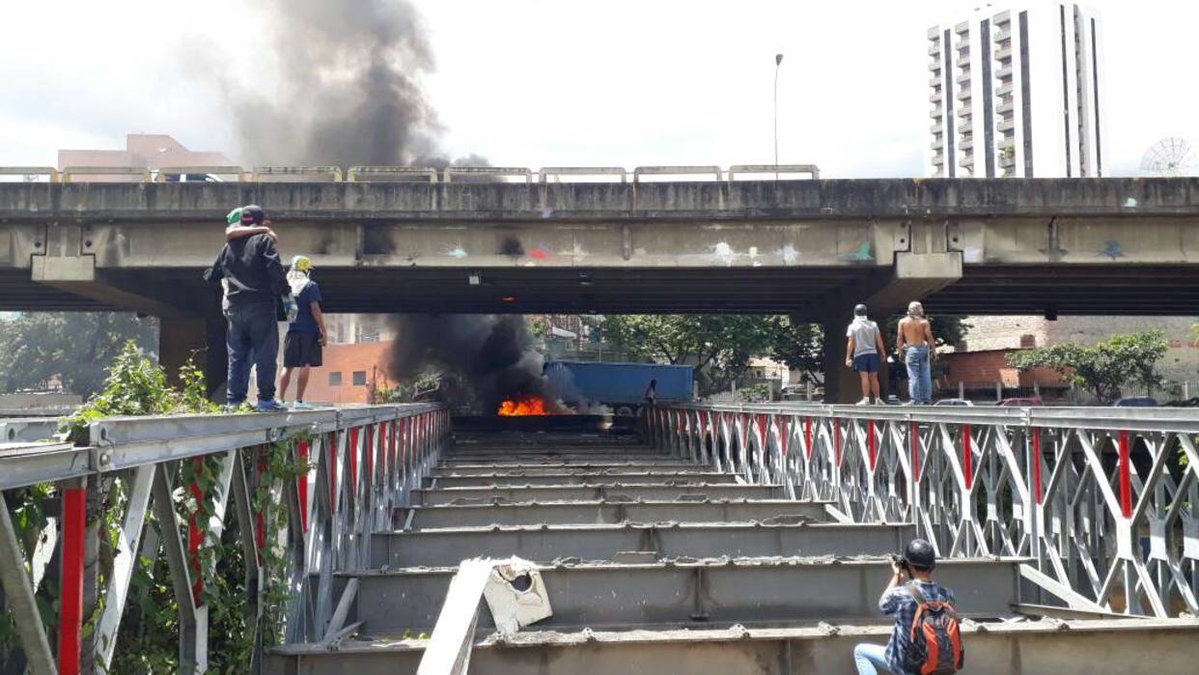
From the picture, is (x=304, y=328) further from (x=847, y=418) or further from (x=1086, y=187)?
(x=1086, y=187)

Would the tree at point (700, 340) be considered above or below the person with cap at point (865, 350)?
above

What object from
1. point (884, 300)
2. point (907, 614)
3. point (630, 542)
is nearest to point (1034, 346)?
point (884, 300)

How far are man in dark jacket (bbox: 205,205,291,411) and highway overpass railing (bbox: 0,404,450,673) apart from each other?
0.59 metres

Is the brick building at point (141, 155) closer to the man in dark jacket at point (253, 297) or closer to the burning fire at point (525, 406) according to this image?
the burning fire at point (525, 406)

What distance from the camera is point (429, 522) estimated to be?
10.4 meters

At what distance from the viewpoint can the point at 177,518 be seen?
3.58 meters

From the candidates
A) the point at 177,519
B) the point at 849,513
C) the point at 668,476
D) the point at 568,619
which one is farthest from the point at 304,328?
the point at 668,476

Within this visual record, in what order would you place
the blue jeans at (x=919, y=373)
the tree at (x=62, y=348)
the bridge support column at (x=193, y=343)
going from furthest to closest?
1. the tree at (x=62, y=348)
2. the bridge support column at (x=193, y=343)
3. the blue jeans at (x=919, y=373)

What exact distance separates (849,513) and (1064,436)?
425cm

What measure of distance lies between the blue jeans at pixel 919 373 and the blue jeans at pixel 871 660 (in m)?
6.58

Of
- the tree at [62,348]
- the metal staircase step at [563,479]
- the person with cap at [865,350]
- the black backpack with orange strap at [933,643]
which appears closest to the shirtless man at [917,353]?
the person with cap at [865,350]

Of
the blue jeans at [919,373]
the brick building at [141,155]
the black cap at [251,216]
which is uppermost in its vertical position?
the brick building at [141,155]

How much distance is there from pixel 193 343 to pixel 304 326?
761 inches

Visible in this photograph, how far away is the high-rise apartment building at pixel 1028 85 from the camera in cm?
10131
